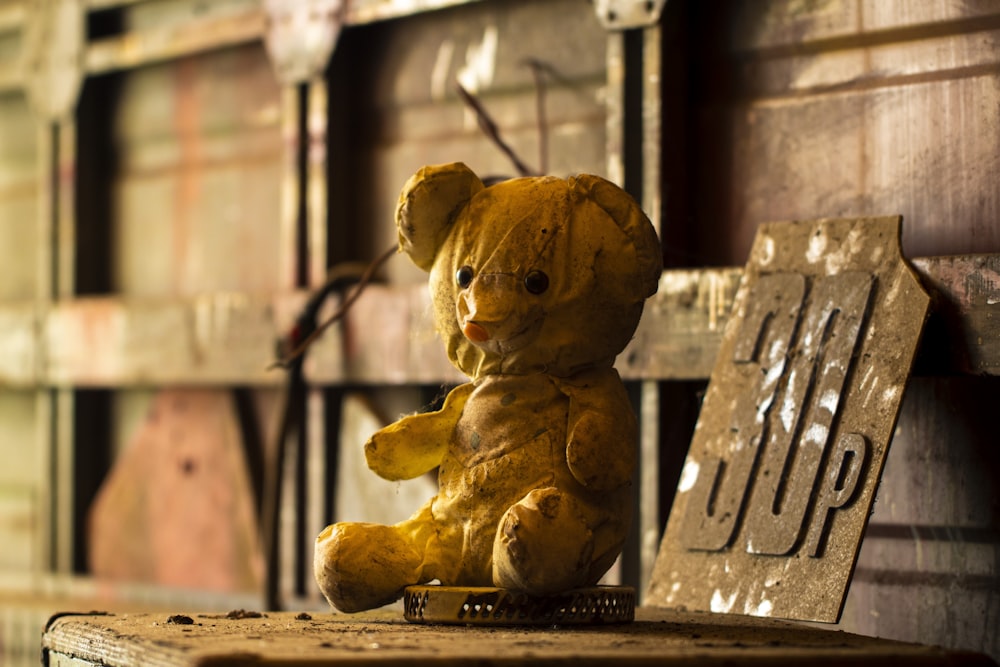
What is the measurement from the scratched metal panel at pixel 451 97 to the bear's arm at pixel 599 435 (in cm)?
143

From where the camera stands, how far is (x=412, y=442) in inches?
108

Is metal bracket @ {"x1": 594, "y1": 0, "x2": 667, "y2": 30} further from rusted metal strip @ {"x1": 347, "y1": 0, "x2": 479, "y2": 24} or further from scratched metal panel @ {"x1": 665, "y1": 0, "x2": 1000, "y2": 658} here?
rusted metal strip @ {"x1": 347, "y1": 0, "x2": 479, "y2": 24}

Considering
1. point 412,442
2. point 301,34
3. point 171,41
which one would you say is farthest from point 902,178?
point 171,41

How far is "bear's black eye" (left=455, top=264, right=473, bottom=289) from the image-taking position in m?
2.70

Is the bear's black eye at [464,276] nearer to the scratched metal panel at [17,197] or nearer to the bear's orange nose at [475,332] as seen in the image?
the bear's orange nose at [475,332]

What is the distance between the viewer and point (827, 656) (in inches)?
86.7

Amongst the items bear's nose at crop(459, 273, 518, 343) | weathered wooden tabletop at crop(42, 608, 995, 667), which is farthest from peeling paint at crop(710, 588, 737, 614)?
bear's nose at crop(459, 273, 518, 343)

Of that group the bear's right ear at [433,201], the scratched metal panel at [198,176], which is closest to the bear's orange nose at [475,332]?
the bear's right ear at [433,201]

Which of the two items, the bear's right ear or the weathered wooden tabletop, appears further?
the bear's right ear

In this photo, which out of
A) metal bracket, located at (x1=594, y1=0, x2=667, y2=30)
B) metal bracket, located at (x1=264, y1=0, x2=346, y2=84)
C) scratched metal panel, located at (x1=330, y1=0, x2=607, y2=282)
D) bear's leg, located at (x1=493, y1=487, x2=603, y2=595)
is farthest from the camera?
metal bracket, located at (x1=264, y1=0, x2=346, y2=84)

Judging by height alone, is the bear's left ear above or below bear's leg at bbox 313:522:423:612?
above

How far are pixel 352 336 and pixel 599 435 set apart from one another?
206 cm

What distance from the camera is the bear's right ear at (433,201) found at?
2.75 metres

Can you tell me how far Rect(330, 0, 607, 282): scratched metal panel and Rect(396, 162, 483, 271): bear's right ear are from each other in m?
1.28
